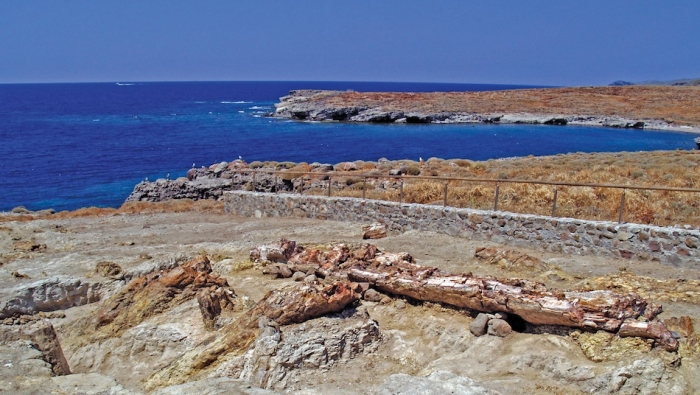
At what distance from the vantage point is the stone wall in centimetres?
1288

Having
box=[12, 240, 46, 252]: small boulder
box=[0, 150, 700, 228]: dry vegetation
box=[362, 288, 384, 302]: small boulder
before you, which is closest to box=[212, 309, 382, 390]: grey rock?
box=[362, 288, 384, 302]: small boulder

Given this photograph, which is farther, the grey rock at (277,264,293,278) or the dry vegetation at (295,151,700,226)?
the dry vegetation at (295,151,700,226)

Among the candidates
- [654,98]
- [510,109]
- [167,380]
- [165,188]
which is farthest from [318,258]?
[654,98]

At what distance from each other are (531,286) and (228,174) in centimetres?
2911

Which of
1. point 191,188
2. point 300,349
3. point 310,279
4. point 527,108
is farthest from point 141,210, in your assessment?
point 527,108

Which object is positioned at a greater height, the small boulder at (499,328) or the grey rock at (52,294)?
the small boulder at (499,328)

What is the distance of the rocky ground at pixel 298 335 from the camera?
7.88m

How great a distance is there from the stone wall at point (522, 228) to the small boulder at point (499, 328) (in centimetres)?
600

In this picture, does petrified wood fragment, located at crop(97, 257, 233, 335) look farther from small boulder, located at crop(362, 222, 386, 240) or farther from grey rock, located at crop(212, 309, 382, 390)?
small boulder, located at crop(362, 222, 386, 240)

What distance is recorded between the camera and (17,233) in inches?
794

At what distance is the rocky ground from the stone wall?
48cm

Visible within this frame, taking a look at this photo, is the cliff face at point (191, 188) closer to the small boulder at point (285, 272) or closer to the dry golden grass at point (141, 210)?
the dry golden grass at point (141, 210)

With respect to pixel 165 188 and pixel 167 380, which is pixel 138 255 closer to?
pixel 167 380

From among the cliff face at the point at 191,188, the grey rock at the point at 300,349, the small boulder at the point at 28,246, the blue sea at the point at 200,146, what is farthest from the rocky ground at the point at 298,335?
the blue sea at the point at 200,146
